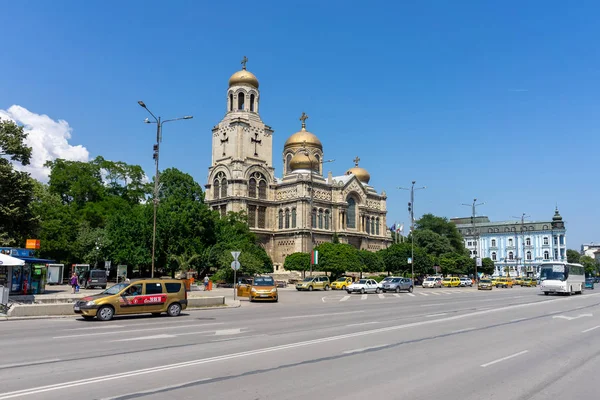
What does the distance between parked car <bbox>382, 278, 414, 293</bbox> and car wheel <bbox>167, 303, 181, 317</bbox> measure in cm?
2916

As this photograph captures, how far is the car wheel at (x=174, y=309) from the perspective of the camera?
2058 centimetres

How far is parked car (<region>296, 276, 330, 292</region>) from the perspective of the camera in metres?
46.7

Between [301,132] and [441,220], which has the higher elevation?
[301,132]

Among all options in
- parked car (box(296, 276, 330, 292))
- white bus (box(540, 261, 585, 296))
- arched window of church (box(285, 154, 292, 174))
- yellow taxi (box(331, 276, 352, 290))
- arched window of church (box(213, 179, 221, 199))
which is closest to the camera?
white bus (box(540, 261, 585, 296))

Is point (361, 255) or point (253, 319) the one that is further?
point (361, 255)

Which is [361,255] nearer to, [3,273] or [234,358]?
[3,273]

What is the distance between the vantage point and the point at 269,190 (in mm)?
78438

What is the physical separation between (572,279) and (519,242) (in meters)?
82.9

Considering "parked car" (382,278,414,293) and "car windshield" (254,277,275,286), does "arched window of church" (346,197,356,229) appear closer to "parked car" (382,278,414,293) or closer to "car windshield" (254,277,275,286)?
"parked car" (382,278,414,293)

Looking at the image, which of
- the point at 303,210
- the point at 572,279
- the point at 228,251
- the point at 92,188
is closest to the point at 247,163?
the point at 303,210

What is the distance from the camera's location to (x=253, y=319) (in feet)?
64.4

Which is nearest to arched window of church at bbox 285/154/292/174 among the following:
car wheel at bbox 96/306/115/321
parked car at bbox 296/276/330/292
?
parked car at bbox 296/276/330/292

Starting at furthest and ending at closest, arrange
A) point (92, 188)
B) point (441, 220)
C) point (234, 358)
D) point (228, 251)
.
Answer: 1. point (441, 220)
2. point (92, 188)
3. point (228, 251)
4. point (234, 358)

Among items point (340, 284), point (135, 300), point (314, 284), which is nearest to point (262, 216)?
point (340, 284)
